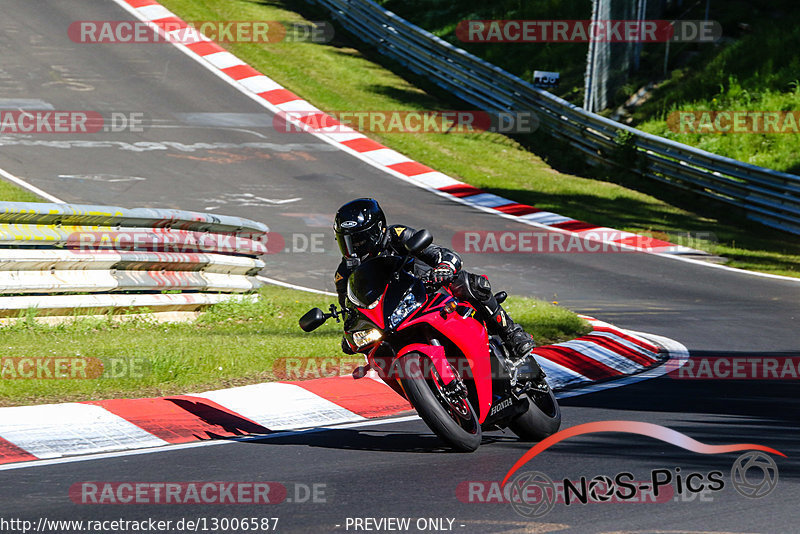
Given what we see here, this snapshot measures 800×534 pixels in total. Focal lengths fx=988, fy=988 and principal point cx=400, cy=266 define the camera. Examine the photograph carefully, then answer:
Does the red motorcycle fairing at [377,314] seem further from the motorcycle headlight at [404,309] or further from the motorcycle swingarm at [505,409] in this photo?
the motorcycle swingarm at [505,409]

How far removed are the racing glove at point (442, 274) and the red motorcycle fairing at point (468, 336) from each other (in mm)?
114

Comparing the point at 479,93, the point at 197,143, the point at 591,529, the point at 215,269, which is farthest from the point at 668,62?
the point at 591,529

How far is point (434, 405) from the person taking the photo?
5785 millimetres

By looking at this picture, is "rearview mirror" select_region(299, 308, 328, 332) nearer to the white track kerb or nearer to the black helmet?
the black helmet

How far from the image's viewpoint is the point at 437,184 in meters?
20.5

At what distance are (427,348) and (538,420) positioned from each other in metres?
1.16

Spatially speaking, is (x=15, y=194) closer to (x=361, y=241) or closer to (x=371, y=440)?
(x=371, y=440)

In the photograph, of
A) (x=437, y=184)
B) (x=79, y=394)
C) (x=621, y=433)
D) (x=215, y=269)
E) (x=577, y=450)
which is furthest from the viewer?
(x=437, y=184)

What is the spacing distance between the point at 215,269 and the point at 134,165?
9.07 metres

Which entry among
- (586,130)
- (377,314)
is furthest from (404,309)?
(586,130)

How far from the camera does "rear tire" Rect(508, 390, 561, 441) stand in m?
6.52

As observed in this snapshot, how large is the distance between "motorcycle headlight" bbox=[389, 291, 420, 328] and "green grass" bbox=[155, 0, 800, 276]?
37.3ft

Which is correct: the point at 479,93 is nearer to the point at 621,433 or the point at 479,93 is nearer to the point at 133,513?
the point at 621,433

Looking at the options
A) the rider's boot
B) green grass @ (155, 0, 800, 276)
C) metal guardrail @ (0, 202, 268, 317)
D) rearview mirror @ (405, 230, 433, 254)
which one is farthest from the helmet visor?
green grass @ (155, 0, 800, 276)
